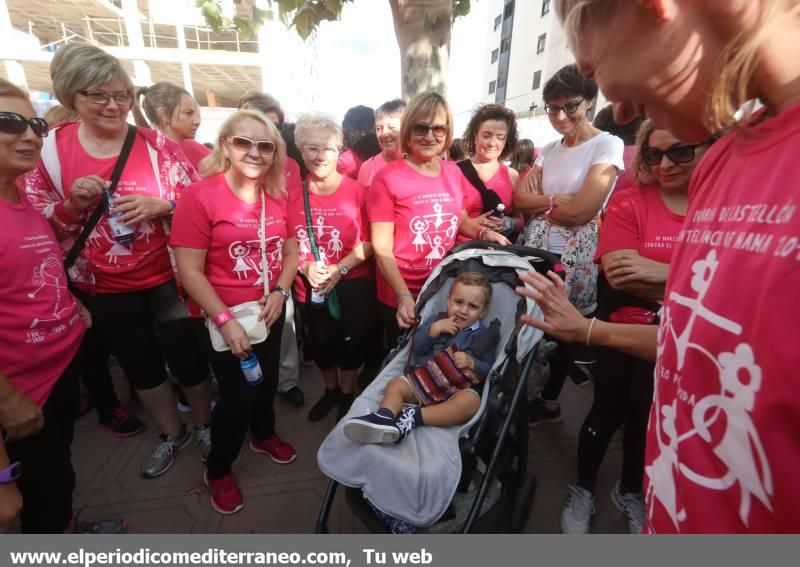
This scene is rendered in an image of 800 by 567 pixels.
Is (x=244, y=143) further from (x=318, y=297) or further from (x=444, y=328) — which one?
(x=444, y=328)

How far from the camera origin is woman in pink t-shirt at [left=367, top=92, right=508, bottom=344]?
2.53 m

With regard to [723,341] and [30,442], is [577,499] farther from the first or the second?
[30,442]

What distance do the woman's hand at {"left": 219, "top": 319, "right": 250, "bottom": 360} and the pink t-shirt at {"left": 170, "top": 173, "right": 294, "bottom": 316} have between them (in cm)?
20

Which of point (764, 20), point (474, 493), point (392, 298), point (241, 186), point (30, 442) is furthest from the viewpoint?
point (392, 298)

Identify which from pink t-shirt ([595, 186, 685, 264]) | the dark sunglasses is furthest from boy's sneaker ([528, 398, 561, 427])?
the dark sunglasses

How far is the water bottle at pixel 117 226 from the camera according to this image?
6.70ft

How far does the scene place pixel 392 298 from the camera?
2.73 m

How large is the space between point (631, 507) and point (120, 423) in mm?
3723

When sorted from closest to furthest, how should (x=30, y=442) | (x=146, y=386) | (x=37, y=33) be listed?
(x=30, y=442) → (x=146, y=386) → (x=37, y=33)

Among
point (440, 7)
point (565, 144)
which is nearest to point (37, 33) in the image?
point (440, 7)

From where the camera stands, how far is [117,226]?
207 cm

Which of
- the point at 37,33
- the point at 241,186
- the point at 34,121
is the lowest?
the point at 241,186

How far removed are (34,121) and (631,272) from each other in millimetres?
2821

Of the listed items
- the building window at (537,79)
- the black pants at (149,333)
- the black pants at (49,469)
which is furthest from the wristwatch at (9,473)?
the building window at (537,79)
